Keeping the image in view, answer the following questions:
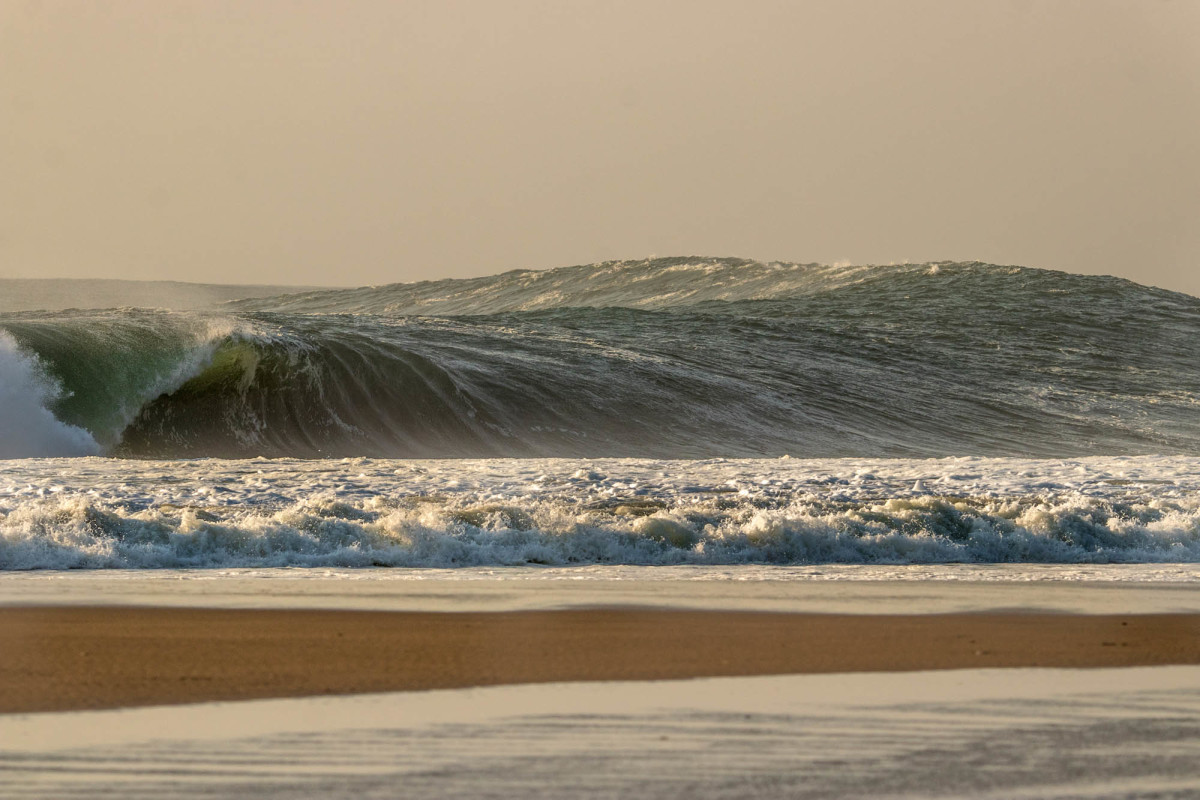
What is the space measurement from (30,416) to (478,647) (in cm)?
1231

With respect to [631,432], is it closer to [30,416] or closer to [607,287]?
[30,416]

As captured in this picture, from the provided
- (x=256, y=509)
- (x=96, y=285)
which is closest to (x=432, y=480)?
(x=256, y=509)

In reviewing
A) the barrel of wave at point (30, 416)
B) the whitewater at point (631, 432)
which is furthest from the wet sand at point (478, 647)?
the barrel of wave at point (30, 416)

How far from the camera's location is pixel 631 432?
18.8 meters

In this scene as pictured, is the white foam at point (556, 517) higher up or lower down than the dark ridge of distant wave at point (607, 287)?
lower down

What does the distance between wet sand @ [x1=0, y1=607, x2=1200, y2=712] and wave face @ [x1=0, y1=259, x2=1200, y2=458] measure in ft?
35.5

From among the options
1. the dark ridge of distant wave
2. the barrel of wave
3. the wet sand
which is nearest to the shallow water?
the wet sand

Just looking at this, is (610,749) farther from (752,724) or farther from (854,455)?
(854,455)

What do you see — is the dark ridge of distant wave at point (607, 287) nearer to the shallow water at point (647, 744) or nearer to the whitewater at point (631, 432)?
the whitewater at point (631, 432)

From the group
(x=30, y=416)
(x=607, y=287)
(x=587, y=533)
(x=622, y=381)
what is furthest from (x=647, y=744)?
(x=607, y=287)

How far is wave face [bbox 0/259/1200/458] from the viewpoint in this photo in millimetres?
16938

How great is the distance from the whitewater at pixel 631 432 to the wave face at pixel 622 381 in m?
0.07

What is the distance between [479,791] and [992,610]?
378cm

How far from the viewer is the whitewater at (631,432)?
8336 mm
